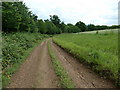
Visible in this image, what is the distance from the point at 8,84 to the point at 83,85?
288cm

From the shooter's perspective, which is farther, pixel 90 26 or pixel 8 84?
pixel 90 26

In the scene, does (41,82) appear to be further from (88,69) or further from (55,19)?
(55,19)

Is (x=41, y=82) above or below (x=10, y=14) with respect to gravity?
below

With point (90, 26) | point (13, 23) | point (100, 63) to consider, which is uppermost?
point (90, 26)

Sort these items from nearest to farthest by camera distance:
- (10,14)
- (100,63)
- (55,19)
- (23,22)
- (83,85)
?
(83,85)
(100,63)
(10,14)
(23,22)
(55,19)

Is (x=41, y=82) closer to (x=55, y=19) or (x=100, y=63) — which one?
(x=100, y=63)

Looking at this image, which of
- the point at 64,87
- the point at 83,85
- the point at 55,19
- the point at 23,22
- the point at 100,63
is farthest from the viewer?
the point at 55,19

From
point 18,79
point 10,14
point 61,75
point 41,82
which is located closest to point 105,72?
point 61,75

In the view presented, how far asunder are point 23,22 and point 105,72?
71.8 ft

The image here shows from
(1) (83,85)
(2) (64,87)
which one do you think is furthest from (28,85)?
(1) (83,85)

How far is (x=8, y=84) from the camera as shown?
5250 mm

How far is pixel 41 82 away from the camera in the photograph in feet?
17.4

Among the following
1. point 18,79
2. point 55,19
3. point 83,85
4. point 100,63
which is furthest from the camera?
point 55,19

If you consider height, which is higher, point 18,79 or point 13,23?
point 13,23
